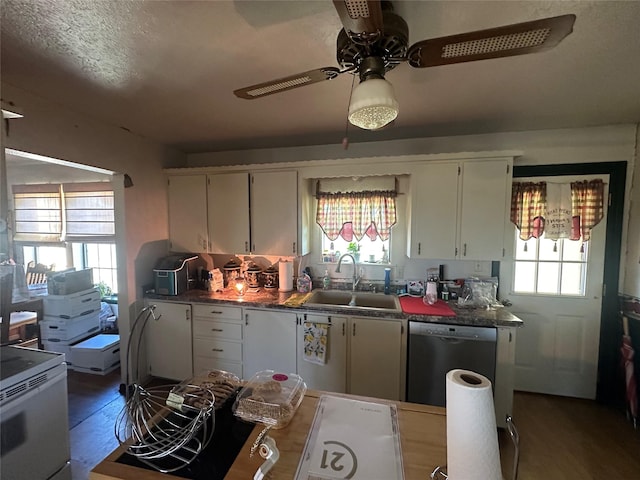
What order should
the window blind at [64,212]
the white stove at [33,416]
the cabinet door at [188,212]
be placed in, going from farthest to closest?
the window blind at [64,212] < the cabinet door at [188,212] < the white stove at [33,416]

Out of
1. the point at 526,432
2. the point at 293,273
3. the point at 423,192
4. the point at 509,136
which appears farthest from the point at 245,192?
A: the point at 526,432

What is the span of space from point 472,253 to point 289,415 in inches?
78.6

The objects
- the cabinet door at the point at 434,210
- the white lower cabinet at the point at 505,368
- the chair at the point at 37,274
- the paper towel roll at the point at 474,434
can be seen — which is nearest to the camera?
the paper towel roll at the point at 474,434

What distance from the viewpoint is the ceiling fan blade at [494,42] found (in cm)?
77

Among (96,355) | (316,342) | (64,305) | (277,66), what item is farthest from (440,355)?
(64,305)

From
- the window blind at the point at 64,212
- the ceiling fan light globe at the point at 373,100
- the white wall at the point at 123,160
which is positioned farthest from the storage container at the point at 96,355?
the ceiling fan light globe at the point at 373,100

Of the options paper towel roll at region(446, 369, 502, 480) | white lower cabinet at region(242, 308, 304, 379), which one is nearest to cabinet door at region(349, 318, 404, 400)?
white lower cabinet at region(242, 308, 304, 379)

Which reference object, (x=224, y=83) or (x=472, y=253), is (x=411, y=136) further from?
(x=224, y=83)

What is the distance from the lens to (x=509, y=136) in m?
2.52

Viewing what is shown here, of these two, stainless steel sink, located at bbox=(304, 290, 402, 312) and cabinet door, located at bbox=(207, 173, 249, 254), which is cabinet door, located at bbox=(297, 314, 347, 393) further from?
cabinet door, located at bbox=(207, 173, 249, 254)

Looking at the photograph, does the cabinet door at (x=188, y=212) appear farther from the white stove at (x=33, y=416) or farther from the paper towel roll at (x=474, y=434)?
the paper towel roll at (x=474, y=434)

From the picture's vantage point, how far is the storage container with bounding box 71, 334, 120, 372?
9.64 feet

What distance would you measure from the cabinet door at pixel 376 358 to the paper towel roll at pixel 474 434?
1490 mm

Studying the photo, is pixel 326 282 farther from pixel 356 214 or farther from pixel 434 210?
pixel 434 210
